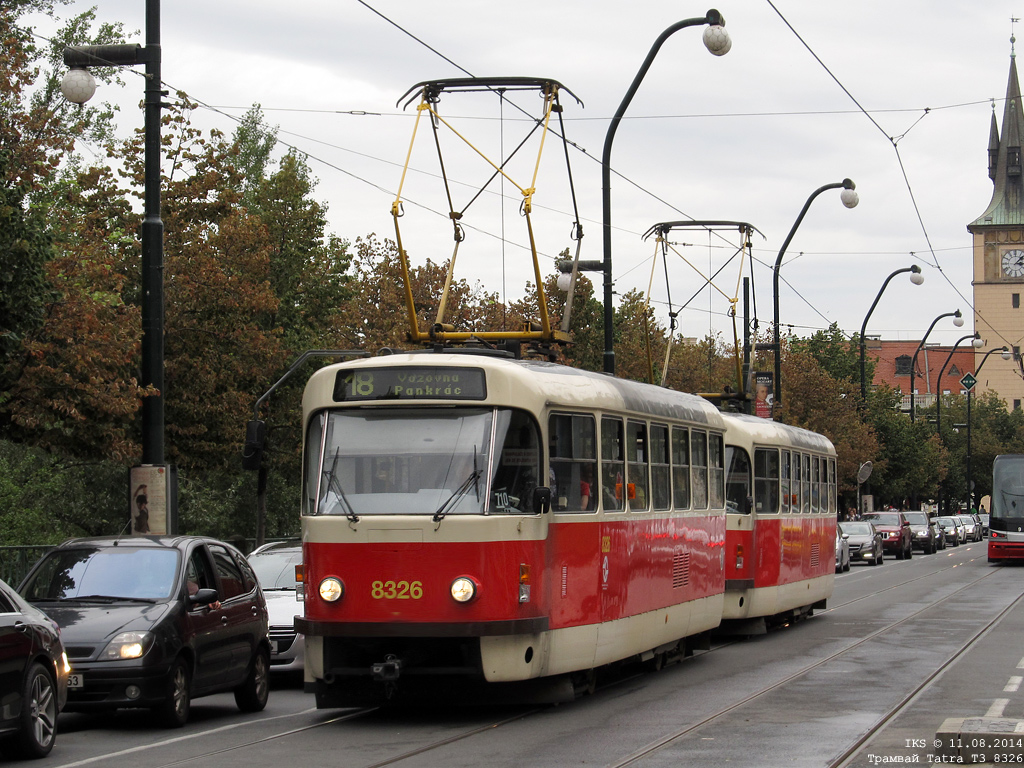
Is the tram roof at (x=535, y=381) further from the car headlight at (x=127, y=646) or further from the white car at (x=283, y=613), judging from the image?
the white car at (x=283, y=613)

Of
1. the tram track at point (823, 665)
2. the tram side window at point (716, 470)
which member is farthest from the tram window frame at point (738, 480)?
the tram track at point (823, 665)

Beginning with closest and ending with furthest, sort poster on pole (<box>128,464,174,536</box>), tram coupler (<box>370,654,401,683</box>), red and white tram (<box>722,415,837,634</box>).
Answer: tram coupler (<box>370,654,401,683</box>) < poster on pole (<box>128,464,174,536</box>) < red and white tram (<box>722,415,837,634</box>)

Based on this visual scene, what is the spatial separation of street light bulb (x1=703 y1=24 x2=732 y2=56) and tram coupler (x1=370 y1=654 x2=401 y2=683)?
12409 mm

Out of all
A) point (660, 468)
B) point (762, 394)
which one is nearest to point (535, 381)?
point (660, 468)

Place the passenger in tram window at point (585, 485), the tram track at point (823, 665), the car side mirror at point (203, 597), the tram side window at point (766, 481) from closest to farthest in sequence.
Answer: the tram track at point (823, 665), the car side mirror at point (203, 597), the passenger in tram window at point (585, 485), the tram side window at point (766, 481)

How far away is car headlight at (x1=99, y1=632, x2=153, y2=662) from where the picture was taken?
11.7m

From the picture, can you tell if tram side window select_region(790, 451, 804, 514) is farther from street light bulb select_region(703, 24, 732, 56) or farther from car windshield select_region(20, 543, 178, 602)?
car windshield select_region(20, 543, 178, 602)

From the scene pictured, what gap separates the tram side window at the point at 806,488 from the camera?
A: 2375cm

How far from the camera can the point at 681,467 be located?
16.7 meters

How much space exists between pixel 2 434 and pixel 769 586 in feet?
35.1

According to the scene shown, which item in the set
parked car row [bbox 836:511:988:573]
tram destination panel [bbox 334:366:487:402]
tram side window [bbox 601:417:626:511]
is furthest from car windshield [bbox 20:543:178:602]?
parked car row [bbox 836:511:988:573]

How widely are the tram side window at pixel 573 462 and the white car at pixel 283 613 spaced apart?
3675 millimetres

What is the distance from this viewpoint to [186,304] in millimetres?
26109

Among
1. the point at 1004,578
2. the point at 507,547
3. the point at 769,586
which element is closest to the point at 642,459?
the point at 507,547
